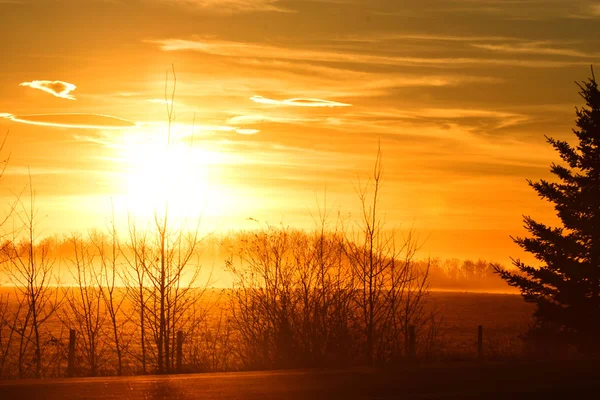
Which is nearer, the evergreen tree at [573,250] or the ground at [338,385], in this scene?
the ground at [338,385]

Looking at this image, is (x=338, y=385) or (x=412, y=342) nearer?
(x=338, y=385)

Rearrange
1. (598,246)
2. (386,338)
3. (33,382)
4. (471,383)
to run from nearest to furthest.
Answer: (33,382), (471,383), (386,338), (598,246)

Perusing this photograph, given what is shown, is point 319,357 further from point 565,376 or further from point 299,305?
point 565,376

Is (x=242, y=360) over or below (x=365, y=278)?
below

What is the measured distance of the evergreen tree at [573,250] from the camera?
2723 cm

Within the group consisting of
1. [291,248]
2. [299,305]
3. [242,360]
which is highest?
[291,248]

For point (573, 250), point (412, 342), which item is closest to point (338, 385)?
point (412, 342)

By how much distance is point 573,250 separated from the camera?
27453mm

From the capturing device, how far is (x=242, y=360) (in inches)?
860

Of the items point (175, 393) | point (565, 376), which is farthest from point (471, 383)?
point (175, 393)

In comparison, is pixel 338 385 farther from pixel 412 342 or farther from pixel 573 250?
pixel 573 250

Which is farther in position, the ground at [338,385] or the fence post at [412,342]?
the fence post at [412,342]

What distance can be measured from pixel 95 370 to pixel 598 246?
18489 mm

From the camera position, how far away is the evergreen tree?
27234mm
